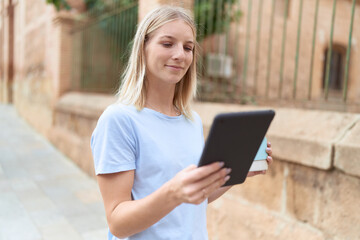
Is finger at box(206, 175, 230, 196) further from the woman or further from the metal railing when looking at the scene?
the metal railing

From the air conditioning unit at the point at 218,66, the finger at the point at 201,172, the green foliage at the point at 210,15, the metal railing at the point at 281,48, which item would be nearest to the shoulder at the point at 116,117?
the finger at the point at 201,172

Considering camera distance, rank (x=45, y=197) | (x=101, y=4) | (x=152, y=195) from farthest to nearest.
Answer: (x=101, y=4) → (x=45, y=197) → (x=152, y=195)

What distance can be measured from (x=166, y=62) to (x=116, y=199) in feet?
1.72

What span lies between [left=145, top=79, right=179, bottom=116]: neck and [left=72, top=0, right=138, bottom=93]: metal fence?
15.5 feet

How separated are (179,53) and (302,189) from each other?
5.30ft

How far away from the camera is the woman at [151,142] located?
3.51 feet

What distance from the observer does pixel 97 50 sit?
6957 mm

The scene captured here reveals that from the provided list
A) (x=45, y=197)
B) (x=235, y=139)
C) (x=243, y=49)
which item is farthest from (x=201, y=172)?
(x=243, y=49)

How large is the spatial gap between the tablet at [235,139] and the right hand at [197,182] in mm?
24

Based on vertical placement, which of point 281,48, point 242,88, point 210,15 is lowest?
point 242,88

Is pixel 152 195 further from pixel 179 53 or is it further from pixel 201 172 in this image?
pixel 179 53

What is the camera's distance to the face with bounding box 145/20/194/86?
1.18m

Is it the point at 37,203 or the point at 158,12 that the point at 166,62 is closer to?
the point at 158,12

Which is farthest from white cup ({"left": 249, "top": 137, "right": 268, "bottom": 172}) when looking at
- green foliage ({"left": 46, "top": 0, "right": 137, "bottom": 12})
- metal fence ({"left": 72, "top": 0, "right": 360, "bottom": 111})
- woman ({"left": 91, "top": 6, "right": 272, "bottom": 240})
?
green foliage ({"left": 46, "top": 0, "right": 137, "bottom": 12})
